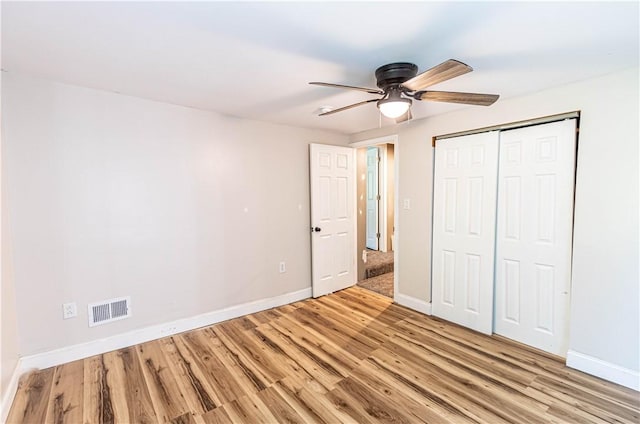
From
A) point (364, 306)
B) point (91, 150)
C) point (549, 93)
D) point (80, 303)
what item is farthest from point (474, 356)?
point (91, 150)

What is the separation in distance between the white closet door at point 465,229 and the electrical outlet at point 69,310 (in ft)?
11.2

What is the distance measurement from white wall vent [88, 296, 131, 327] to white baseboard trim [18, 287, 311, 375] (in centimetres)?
16

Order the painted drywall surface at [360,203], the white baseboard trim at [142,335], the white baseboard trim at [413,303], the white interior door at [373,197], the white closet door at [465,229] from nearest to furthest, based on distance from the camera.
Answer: the white baseboard trim at [142,335] → the white closet door at [465,229] → the white baseboard trim at [413,303] → the painted drywall surface at [360,203] → the white interior door at [373,197]

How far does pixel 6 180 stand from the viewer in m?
2.09

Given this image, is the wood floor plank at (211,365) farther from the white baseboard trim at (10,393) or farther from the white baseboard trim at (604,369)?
the white baseboard trim at (604,369)

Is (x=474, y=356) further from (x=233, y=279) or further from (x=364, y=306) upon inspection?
(x=233, y=279)

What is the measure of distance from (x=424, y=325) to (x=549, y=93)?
2.41 meters

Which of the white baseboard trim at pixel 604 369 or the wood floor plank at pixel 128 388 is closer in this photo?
the wood floor plank at pixel 128 388

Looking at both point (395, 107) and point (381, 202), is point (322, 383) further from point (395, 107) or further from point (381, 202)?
point (381, 202)

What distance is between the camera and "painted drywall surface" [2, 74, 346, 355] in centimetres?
220

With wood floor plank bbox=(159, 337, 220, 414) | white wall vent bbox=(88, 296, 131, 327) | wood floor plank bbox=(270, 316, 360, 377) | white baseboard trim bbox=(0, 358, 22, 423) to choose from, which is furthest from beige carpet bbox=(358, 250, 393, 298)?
white baseboard trim bbox=(0, 358, 22, 423)

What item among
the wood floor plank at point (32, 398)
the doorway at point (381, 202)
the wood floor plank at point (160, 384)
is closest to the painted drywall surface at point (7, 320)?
the wood floor plank at point (32, 398)

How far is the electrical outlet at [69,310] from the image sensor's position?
2339mm

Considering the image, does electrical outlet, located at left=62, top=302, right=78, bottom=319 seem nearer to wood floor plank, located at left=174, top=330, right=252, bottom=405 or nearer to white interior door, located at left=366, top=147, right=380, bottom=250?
wood floor plank, located at left=174, top=330, right=252, bottom=405
